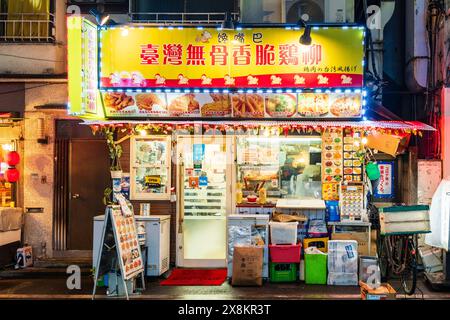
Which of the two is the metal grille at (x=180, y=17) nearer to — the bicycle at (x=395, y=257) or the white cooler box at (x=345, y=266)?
the white cooler box at (x=345, y=266)

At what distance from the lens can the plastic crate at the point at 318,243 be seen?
41.8ft

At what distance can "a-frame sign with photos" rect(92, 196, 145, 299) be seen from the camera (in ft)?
36.0

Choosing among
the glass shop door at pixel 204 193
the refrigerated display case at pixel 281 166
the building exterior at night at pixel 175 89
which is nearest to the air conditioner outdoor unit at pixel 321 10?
the building exterior at night at pixel 175 89

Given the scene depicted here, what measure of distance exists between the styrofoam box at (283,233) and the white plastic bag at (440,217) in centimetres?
288

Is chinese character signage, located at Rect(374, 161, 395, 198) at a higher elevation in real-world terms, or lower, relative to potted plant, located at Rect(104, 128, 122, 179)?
lower

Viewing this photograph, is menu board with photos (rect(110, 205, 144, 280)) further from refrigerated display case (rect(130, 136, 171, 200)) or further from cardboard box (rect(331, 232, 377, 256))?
cardboard box (rect(331, 232, 377, 256))

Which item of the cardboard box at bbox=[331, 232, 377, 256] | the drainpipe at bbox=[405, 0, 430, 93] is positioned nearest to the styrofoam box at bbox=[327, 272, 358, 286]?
the cardboard box at bbox=[331, 232, 377, 256]

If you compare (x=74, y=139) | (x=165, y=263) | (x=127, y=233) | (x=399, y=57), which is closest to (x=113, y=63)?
(x=74, y=139)

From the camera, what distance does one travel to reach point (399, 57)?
15.5 meters

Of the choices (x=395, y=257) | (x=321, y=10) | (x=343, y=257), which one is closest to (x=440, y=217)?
(x=395, y=257)

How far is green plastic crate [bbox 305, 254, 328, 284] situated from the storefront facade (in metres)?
1.23

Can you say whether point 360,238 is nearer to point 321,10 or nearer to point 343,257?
point 343,257

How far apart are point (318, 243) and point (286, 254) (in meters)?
0.83

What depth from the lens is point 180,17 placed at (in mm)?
13977
